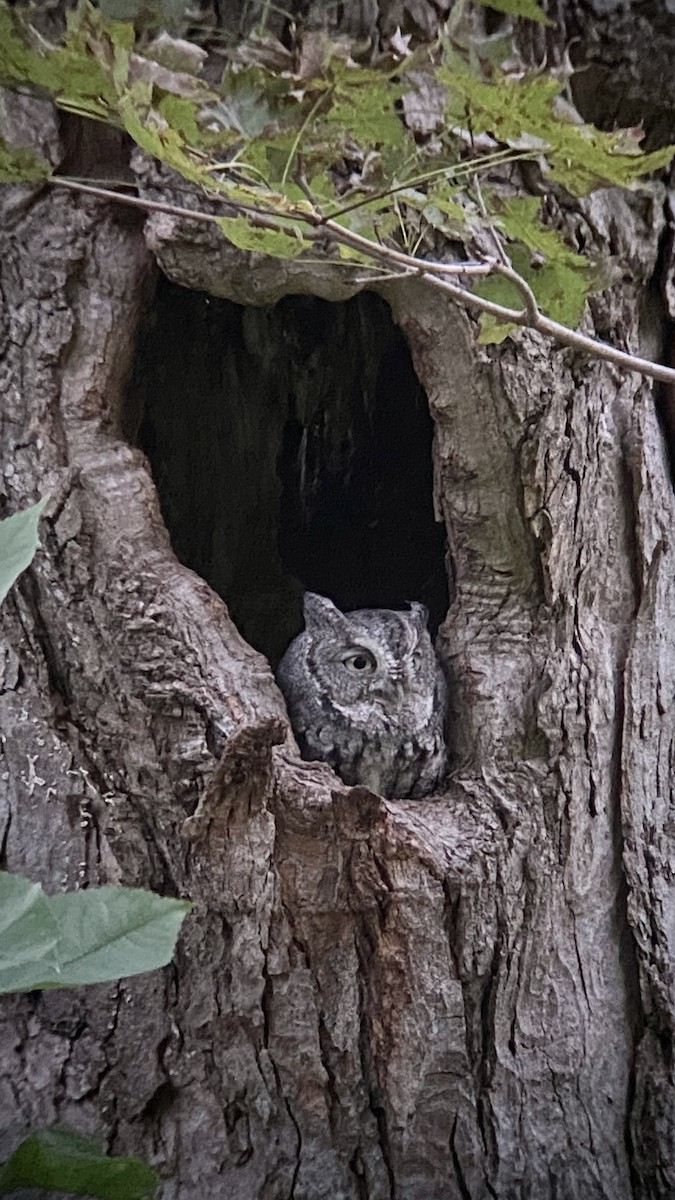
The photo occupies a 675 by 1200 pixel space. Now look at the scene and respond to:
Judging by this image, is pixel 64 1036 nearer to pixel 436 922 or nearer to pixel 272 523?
pixel 436 922

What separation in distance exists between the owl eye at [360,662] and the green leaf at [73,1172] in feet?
3.84

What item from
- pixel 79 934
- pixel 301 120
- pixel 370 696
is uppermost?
pixel 301 120

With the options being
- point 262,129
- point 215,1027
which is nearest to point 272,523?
point 215,1027

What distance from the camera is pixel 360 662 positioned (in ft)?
6.62

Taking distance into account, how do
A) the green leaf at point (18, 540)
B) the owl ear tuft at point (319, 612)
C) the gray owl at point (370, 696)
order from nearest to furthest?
1. the green leaf at point (18, 540)
2. the gray owl at point (370, 696)
3. the owl ear tuft at point (319, 612)

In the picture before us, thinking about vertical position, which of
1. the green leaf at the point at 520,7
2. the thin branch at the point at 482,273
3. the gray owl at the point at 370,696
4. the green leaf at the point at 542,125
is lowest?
the gray owl at the point at 370,696

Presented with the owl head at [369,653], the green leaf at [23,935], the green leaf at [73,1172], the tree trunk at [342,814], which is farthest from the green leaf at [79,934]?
the owl head at [369,653]

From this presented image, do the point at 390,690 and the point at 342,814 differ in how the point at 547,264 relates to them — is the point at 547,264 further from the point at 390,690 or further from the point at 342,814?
the point at 390,690

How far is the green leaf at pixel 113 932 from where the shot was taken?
0.87 meters

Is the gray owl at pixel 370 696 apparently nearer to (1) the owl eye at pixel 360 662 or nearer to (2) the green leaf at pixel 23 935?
(1) the owl eye at pixel 360 662

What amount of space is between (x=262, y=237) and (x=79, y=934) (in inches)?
26.2

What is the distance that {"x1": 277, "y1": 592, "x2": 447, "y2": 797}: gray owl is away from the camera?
1780 mm

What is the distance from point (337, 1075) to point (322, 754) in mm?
676

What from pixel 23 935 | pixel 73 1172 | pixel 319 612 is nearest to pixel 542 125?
pixel 23 935
